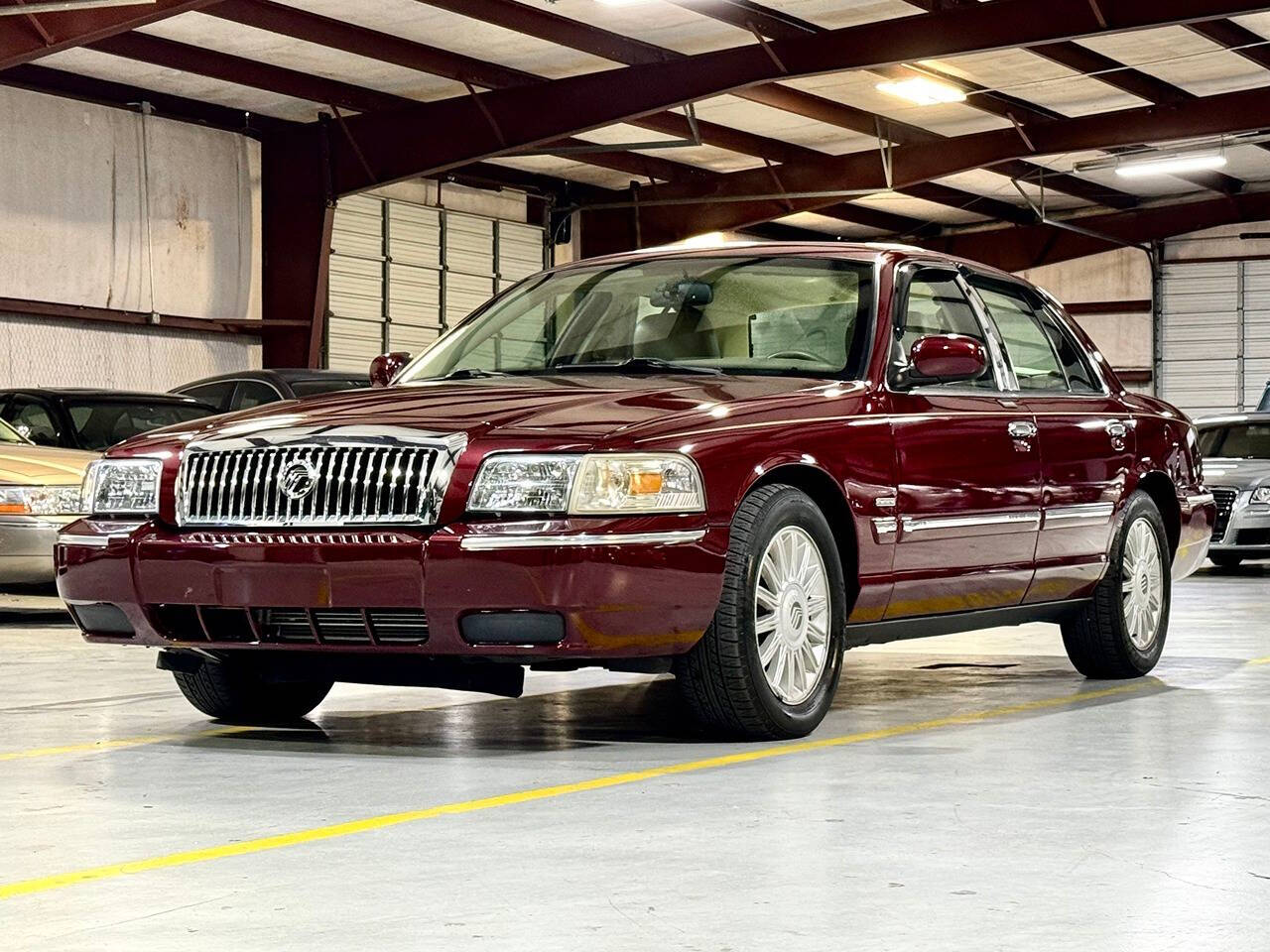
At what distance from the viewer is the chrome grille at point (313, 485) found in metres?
5.79

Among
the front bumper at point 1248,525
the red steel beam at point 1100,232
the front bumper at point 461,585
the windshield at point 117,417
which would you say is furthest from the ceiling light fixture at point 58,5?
the red steel beam at point 1100,232

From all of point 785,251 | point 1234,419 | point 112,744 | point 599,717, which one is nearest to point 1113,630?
point 785,251

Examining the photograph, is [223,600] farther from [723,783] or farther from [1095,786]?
[1095,786]

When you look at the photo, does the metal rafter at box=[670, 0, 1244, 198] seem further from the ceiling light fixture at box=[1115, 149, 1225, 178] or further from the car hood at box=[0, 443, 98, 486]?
the car hood at box=[0, 443, 98, 486]

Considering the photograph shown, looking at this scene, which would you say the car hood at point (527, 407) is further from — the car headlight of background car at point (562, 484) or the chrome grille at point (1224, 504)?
the chrome grille at point (1224, 504)

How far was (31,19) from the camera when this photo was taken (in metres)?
18.8

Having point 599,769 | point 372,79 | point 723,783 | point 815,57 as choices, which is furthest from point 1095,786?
point 372,79

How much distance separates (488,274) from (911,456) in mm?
24924

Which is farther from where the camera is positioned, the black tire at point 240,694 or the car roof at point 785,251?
the car roof at point 785,251

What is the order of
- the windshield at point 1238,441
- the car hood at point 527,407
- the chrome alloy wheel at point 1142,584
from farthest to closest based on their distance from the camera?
the windshield at point 1238,441 < the chrome alloy wheel at point 1142,584 < the car hood at point 527,407

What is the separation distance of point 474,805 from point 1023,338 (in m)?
3.85

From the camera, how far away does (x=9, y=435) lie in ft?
41.3

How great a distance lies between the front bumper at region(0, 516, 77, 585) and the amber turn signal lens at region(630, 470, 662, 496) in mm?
6239

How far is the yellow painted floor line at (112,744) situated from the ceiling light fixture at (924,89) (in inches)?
773
